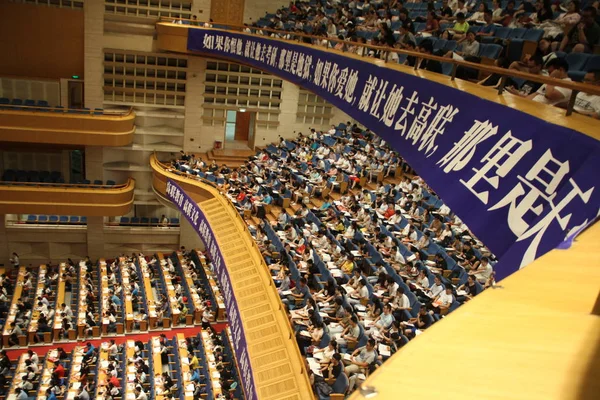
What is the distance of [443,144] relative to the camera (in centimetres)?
520

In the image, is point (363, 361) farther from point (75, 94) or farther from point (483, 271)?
point (75, 94)

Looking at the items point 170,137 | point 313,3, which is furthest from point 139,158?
point 313,3

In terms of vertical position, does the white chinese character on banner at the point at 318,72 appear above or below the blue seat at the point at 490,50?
below

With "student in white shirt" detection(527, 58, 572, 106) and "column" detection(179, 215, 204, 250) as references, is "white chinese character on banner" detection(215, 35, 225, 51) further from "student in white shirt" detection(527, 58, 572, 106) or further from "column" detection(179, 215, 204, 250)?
"student in white shirt" detection(527, 58, 572, 106)

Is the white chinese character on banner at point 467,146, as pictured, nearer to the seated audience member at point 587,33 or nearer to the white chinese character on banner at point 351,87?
the seated audience member at point 587,33

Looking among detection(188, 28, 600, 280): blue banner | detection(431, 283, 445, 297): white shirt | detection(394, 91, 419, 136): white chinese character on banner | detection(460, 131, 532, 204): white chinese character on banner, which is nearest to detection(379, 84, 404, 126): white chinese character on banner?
detection(188, 28, 600, 280): blue banner

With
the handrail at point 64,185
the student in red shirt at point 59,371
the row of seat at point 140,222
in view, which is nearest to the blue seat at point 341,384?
the student in red shirt at point 59,371

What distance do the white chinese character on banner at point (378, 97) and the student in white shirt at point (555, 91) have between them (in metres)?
2.54

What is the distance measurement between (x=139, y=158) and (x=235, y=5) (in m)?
6.45

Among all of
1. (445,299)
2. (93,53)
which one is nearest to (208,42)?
(93,53)

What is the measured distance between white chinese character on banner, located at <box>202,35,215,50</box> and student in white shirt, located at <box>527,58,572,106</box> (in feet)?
42.7

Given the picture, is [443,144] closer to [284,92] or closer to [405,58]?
[405,58]

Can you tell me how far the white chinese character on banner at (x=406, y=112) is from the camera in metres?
6.13

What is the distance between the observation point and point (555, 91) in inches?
178
